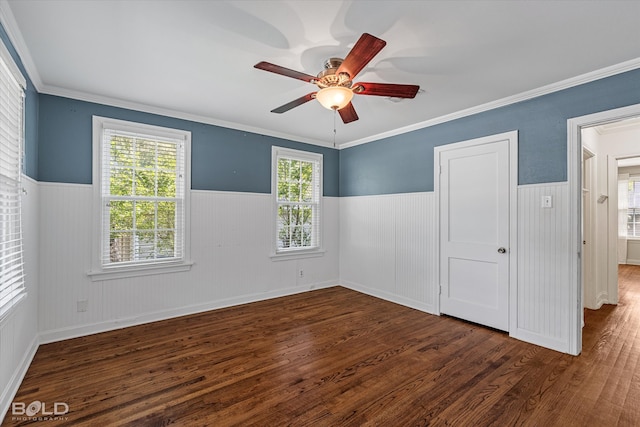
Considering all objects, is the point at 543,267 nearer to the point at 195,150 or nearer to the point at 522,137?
the point at 522,137

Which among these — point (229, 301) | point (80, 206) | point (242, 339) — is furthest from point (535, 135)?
point (80, 206)

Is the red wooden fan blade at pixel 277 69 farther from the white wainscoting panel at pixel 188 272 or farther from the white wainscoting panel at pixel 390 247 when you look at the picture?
the white wainscoting panel at pixel 390 247

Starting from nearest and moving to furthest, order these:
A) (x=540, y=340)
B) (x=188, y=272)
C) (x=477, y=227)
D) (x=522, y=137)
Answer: (x=540, y=340)
(x=522, y=137)
(x=477, y=227)
(x=188, y=272)

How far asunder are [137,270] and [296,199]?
2403mm

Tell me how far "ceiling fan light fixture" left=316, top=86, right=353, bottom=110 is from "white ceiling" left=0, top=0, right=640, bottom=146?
1.24 feet

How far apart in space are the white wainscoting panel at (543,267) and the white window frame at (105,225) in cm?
380

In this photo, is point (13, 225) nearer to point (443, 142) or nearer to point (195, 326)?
point (195, 326)

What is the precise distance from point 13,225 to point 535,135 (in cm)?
449

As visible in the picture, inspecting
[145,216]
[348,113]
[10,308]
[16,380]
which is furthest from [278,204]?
[16,380]

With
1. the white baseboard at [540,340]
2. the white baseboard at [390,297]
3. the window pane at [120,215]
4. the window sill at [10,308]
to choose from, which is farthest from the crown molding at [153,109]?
the white baseboard at [540,340]

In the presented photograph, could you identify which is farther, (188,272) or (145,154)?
(188,272)

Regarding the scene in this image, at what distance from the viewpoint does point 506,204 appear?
3.25 metres

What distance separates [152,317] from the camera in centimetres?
359

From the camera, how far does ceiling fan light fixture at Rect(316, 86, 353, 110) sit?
2.04 meters
